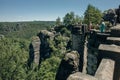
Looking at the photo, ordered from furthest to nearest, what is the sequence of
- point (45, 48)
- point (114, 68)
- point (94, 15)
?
point (45, 48)
point (94, 15)
point (114, 68)

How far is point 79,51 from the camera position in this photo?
83.0ft

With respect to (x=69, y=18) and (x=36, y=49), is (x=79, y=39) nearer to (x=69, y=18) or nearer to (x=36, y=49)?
(x=36, y=49)

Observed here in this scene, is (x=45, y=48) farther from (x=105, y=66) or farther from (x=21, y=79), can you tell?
(x=105, y=66)

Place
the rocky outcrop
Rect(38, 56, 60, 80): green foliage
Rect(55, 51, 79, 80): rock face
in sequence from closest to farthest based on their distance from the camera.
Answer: the rocky outcrop < Rect(55, 51, 79, 80): rock face < Rect(38, 56, 60, 80): green foliage

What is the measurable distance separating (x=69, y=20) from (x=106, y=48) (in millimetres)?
80767

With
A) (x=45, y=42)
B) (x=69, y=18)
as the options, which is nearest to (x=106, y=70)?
(x=45, y=42)

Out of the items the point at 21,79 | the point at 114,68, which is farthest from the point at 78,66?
the point at 21,79

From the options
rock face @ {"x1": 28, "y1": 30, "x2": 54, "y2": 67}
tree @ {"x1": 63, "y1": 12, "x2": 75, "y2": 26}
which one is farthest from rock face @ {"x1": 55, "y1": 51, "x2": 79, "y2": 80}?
tree @ {"x1": 63, "y1": 12, "x2": 75, "y2": 26}

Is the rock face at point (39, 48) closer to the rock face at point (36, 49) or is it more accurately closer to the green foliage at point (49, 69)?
the rock face at point (36, 49)

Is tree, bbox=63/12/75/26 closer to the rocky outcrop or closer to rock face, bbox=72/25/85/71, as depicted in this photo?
rock face, bbox=72/25/85/71

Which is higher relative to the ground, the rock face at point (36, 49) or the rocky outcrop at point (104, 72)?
the rocky outcrop at point (104, 72)

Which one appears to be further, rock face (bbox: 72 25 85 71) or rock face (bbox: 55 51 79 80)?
rock face (bbox: 72 25 85 71)

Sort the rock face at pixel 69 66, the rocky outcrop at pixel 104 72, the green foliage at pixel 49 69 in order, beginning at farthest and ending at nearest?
1. the green foliage at pixel 49 69
2. the rock face at pixel 69 66
3. the rocky outcrop at pixel 104 72

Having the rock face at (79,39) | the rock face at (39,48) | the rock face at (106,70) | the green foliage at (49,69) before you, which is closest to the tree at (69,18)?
the rock face at (39,48)
